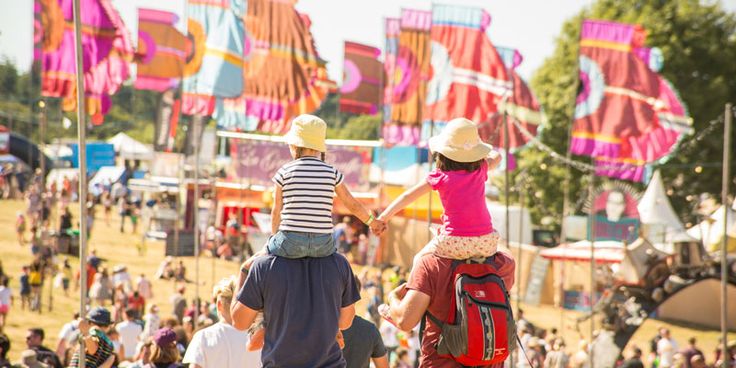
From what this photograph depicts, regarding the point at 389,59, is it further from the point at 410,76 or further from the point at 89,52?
the point at 89,52

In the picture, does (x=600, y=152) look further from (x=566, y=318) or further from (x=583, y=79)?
(x=566, y=318)

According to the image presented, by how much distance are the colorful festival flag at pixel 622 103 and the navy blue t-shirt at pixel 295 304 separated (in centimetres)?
1665

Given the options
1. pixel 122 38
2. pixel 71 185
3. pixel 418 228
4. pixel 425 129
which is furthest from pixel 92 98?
pixel 71 185

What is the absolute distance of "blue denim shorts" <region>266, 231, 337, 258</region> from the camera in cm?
412

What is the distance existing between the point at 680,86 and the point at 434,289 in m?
35.0

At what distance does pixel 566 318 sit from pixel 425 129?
9792 mm

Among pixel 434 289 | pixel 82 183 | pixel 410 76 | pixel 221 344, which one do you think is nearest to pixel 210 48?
pixel 410 76

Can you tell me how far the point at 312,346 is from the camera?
4.18 meters

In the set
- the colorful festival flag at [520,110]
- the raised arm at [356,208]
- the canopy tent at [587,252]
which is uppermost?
the colorful festival flag at [520,110]

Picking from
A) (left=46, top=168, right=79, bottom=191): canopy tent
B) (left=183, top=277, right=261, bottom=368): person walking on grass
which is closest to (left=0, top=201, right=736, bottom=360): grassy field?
(left=46, top=168, right=79, bottom=191): canopy tent

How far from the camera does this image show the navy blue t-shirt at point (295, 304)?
13.6 ft

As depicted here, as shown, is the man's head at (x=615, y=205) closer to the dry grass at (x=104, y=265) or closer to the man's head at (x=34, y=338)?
the dry grass at (x=104, y=265)

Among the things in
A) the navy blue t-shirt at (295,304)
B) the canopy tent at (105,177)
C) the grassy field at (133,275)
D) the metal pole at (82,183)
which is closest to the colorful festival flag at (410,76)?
the grassy field at (133,275)

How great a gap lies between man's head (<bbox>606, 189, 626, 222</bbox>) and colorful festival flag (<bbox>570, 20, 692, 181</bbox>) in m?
8.73
